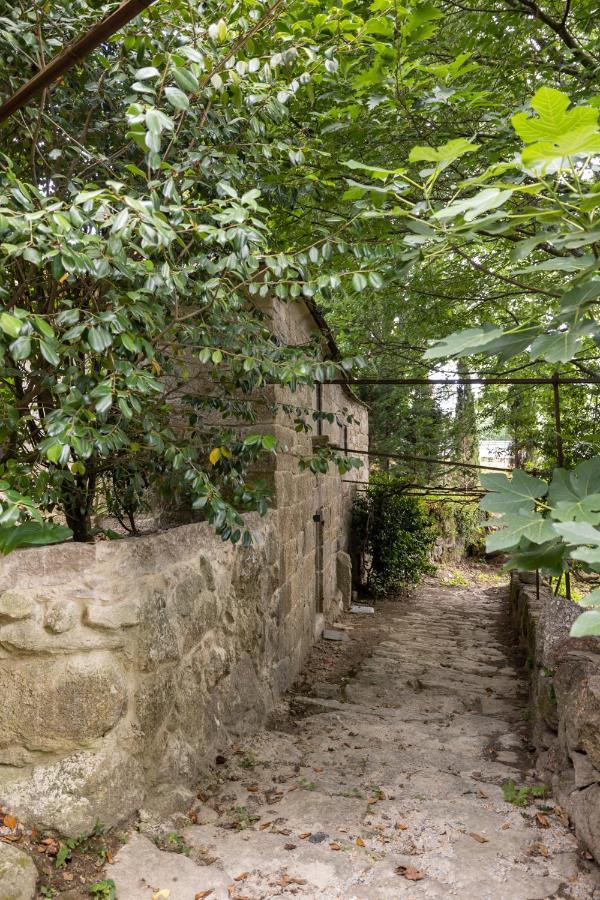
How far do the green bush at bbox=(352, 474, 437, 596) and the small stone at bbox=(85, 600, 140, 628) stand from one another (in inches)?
222

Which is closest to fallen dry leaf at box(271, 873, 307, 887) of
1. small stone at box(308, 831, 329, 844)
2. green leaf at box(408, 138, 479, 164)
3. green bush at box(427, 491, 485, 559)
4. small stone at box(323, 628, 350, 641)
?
small stone at box(308, 831, 329, 844)

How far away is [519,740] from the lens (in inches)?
127

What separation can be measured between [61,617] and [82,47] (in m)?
1.59

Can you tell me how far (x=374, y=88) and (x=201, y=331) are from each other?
1550 mm

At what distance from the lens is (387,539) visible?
25.3 feet

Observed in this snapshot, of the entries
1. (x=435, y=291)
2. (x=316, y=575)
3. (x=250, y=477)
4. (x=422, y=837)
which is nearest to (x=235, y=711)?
(x=422, y=837)

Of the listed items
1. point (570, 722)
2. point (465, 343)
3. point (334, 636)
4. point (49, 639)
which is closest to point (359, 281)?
point (465, 343)

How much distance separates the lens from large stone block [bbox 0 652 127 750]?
1930mm

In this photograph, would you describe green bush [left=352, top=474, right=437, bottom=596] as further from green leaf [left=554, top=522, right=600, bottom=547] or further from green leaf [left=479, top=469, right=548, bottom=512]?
green leaf [left=554, top=522, right=600, bottom=547]

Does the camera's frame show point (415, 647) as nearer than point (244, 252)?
No

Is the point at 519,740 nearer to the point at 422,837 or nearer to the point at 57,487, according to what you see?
the point at 422,837

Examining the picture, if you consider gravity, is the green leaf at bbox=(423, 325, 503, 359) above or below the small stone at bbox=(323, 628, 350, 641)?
above

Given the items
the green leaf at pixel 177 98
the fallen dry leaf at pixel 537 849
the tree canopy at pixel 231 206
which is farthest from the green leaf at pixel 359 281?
the fallen dry leaf at pixel 537 849

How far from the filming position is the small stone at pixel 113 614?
2023 mm
